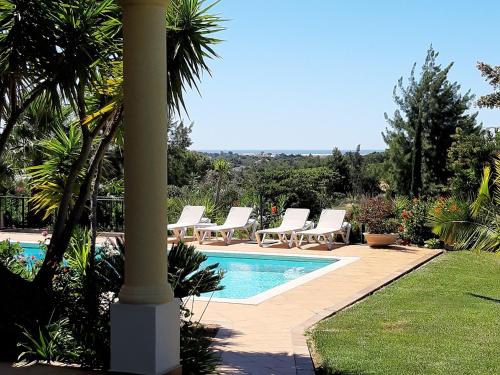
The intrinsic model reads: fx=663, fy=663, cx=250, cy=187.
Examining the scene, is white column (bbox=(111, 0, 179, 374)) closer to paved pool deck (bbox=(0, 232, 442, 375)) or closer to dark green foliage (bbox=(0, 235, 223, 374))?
dark green foliage (bbox=(0, 235, 223, 374))

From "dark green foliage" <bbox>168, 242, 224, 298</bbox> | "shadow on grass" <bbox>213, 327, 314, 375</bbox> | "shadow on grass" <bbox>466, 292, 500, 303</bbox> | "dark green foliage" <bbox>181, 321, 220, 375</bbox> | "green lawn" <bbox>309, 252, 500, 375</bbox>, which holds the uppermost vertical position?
"dark green foliage" <bbox>168, 242, 224, 298</bbox>

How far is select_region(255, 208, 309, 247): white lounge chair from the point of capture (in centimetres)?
1730

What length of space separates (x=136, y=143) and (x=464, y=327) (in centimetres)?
521

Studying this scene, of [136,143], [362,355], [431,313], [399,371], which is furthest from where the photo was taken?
[431,313]

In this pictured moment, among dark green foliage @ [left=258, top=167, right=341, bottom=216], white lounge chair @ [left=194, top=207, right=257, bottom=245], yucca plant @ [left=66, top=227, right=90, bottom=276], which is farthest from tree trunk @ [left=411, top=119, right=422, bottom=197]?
yucca plant @ [left=66, top=227, right=90, bottom=276]

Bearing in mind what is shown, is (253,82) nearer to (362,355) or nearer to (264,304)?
(264,304)

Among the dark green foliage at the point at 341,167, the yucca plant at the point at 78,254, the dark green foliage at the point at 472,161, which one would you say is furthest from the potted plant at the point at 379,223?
the dark green foliage at the point at 341,167

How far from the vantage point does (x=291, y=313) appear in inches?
357

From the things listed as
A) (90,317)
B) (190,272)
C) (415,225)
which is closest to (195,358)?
(90,317)

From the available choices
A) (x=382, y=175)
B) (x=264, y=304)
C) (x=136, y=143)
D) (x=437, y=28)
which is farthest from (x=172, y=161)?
(x=136, y=143)

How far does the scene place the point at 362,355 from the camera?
6633 millimetres

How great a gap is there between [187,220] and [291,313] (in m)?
10.0

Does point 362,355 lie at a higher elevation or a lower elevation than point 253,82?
lower

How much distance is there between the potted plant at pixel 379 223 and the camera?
16.7 m
